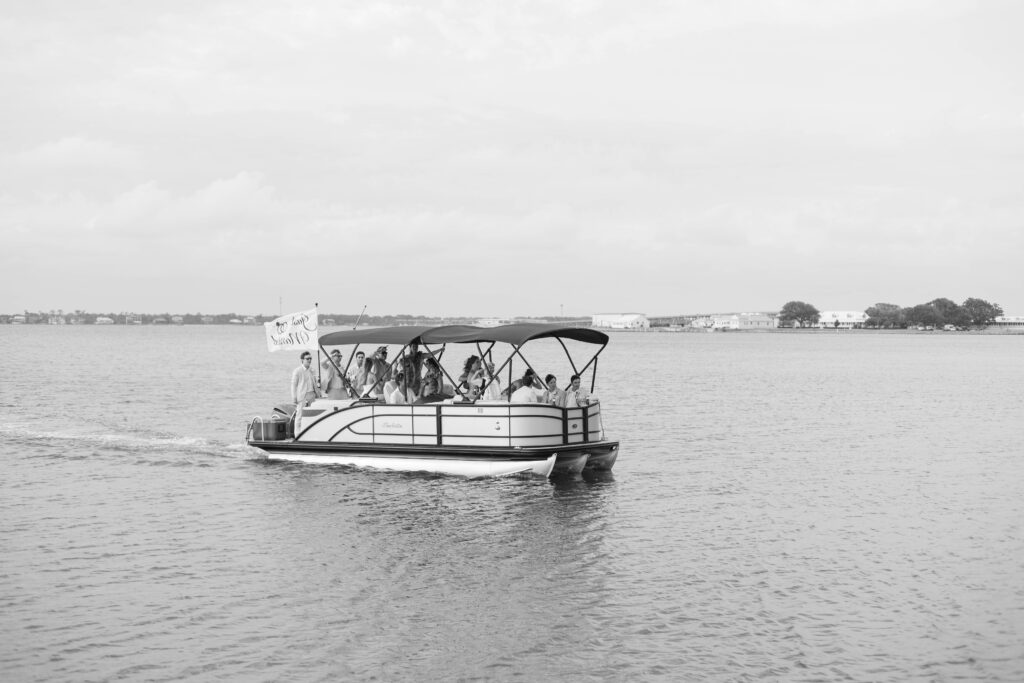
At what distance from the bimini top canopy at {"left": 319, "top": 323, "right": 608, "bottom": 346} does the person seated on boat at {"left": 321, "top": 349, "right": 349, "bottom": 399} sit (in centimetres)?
Result: 83

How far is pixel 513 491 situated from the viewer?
23.3 metres

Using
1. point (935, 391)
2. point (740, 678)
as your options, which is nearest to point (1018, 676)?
point (740, 678)

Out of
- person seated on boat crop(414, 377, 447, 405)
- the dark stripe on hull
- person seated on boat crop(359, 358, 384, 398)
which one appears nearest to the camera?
the dark stripe on hull

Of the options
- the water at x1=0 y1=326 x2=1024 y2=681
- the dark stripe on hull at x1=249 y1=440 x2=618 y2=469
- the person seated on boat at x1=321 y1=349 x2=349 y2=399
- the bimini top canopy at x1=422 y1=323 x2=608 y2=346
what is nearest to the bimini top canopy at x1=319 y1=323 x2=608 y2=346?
the bimini top canopy at x1=422 y1=323 x2=608 y2=346

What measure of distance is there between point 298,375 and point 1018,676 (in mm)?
19785

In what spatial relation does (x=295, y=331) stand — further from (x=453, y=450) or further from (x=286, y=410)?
(x=453, y=450)

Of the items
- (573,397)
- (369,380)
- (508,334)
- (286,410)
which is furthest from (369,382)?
(573,397)

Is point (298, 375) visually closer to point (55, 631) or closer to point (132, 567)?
point (132, 567)

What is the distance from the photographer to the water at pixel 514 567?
41.1 ft

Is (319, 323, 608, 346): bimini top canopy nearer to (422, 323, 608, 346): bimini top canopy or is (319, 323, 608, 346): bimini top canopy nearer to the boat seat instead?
(422, 323, 608, 346): bimini top canopy

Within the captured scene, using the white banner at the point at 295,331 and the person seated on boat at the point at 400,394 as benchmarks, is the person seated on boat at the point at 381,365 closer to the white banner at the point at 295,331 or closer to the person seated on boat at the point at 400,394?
the person seated on boat at the point at 400,394

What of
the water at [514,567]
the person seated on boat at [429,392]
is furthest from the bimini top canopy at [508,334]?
the water at [514,567]

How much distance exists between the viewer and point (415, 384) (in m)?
26.5

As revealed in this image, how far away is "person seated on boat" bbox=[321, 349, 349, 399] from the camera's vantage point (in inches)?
1098
